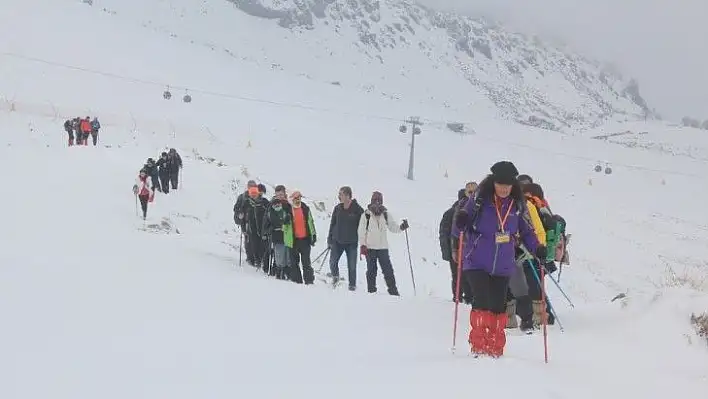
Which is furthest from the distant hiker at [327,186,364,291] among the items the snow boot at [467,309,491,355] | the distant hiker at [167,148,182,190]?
the distant hiker at [167,148,182,190]

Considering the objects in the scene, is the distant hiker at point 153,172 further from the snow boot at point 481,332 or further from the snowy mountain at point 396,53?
the snowy mountain at point 396,53

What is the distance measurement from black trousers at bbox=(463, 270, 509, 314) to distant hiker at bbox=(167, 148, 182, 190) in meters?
17.8

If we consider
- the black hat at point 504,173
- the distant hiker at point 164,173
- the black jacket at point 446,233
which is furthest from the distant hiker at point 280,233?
the distant hiker at point 164,173

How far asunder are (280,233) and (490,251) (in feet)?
20.6

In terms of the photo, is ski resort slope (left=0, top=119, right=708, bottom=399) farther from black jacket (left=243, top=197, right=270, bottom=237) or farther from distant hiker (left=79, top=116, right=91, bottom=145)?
distant hiker (left=79, top=116, right=91, bottom=145)

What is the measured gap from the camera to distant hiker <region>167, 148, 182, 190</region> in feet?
73.1

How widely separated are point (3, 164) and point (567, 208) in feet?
94.8

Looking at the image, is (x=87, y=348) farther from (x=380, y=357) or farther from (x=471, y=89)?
(x=471, y=89)

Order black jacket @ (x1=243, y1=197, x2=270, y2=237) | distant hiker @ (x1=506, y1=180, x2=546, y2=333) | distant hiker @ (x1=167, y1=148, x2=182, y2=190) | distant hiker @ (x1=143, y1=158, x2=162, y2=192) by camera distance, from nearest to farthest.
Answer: distant hiker @ (x1=506, y1=180, x2=546, y2=333) < black jacket @ (x1=243, y1=197, x2=270, y2=237) < distant hiker @ (x1=143, y1=158, x2=162, y2=192) < distant hiker @ (x1=167, y1=148, x2=182, y2=190)

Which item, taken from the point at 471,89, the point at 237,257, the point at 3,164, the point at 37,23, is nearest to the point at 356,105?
the point at 37,23

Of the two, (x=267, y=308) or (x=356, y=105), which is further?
(x=356, y=105)

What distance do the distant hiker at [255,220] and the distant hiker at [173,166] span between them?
32.9 feet

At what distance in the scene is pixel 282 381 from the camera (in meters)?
4.88

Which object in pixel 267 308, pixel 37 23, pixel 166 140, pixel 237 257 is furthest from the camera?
pixel 37 23
